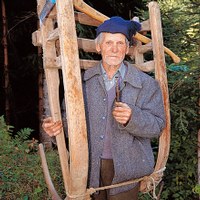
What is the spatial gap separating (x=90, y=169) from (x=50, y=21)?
912mm

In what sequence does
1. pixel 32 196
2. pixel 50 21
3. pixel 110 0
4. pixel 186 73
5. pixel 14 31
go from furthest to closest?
pixel 14 31 → pixel 110 0 → pixel 186 73 → pixel 32 196 → pixel 50 21

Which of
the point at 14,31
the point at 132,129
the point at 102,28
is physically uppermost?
the point at 14,31

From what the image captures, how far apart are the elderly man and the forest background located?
51.3 inches

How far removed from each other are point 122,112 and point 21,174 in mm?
2412

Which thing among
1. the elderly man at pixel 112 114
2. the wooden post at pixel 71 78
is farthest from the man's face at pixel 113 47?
the wooden post at pixel 71 78

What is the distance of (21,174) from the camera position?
370 cm

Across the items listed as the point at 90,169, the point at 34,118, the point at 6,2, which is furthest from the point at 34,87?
the point at 90,169

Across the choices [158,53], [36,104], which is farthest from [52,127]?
[36,104]

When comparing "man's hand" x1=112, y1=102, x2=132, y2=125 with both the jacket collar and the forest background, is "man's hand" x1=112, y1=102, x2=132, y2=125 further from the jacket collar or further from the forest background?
the forest background

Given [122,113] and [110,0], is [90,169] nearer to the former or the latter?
[122,113]

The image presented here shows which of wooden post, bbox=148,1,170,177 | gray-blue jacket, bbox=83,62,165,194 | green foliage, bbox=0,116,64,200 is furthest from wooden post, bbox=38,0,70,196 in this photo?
green foliage, bbox=0,116,64,200

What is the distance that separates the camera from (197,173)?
181 inches

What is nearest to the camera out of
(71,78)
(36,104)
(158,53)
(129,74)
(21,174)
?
(71,78)

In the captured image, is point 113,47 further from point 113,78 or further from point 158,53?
point 158,53
